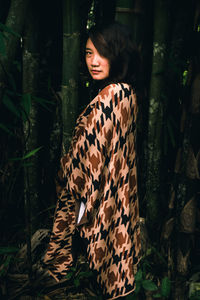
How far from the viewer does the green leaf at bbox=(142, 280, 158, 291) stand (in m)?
1.38

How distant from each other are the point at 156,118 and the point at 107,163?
398mm

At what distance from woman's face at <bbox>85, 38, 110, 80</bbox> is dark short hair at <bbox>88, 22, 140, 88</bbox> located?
0.01m

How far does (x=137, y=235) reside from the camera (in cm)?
141

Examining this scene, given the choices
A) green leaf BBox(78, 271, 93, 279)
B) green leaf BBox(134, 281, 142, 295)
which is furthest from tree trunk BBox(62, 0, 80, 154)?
green leaf BBox(134, 281, 142, 295)

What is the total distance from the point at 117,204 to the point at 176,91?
25.3 inches

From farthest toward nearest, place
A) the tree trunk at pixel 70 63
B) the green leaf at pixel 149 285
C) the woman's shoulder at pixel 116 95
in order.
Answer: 1. the green leaf at pixel 149 285
2. the tree trunk at pixel 70 63
3. the woman's shoulder at pixel 116 95

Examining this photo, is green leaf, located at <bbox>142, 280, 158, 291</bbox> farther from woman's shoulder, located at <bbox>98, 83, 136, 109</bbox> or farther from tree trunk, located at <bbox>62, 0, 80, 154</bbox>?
woman's shoulder, located at <bbox>98, 83, 136, 109</bbox>

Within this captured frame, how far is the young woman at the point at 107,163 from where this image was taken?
1111 mm

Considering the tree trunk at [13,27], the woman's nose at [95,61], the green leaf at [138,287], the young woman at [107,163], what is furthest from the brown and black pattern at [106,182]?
the tree trunk at [13,27]

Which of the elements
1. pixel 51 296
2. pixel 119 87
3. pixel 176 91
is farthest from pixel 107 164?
pixel 51 296

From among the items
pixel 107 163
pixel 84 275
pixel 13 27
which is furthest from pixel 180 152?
pixel 13 27

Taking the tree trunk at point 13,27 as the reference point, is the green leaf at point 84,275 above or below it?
below

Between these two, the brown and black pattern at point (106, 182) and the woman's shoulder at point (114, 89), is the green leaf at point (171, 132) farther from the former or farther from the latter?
the woman's shoulder at point (114, 89)

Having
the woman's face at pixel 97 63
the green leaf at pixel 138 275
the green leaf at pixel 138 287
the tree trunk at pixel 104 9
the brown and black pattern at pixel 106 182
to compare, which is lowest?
the green leaf at pixel 138 287
